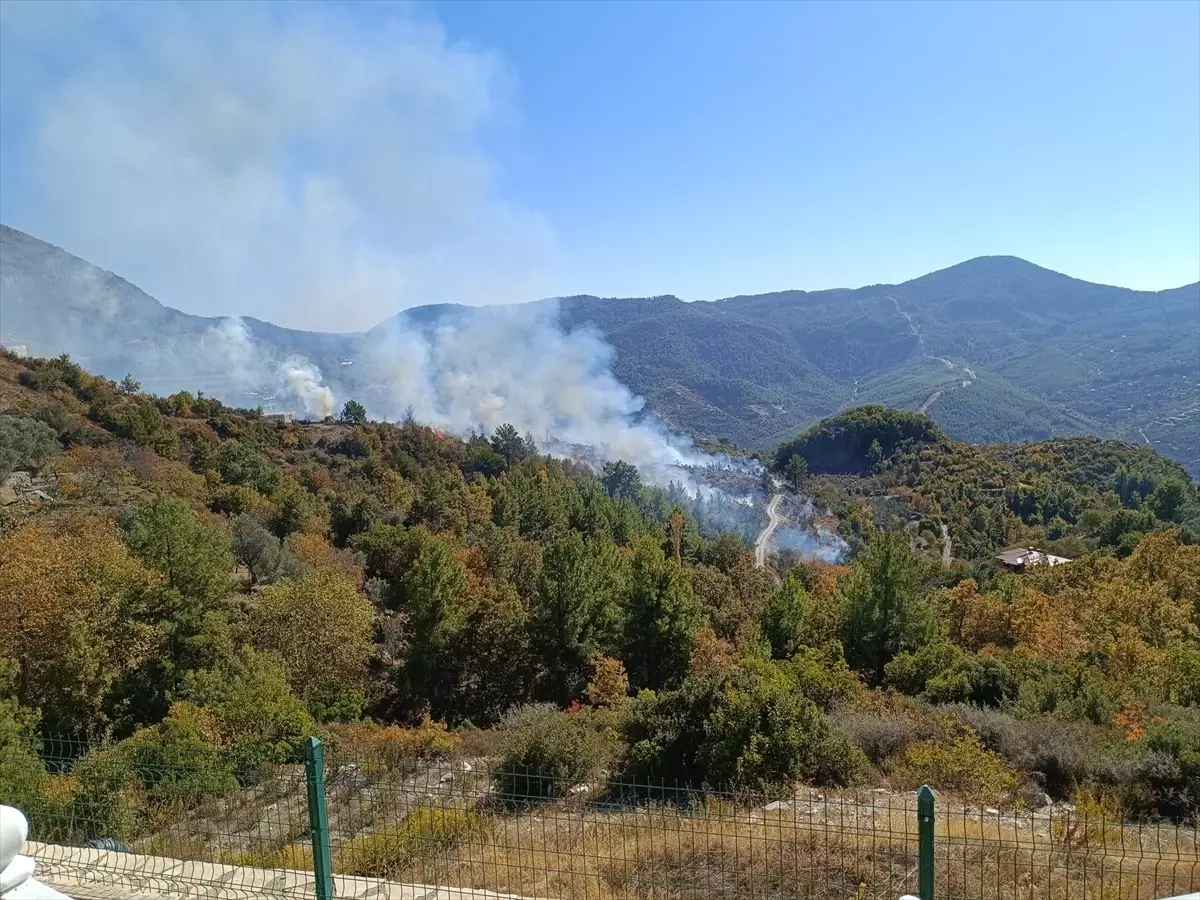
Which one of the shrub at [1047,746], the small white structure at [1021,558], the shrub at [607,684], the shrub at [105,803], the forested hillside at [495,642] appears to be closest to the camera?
the shrub at [105,803]

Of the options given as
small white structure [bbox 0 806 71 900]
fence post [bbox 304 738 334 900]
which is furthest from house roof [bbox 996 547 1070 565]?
small white structure [bbox 0 806 71 900]

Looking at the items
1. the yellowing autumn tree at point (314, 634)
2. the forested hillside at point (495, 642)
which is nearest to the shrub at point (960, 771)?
the forested hillside at point (495, 642)

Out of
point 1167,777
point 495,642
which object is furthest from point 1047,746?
point 495,642

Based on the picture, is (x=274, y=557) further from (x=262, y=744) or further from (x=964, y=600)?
(x=964, y=600)

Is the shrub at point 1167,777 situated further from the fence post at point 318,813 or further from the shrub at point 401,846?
the fence post at point 318,813

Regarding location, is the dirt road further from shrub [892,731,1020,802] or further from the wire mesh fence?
the wire mesh fence

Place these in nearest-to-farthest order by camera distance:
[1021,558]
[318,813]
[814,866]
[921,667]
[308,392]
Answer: [318,813], [814,866], [921,667], [1021,558], [308,392]

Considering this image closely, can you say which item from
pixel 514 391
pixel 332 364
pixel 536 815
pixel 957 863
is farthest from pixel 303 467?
pixel 332 364

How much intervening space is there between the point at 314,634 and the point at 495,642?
6.25 m

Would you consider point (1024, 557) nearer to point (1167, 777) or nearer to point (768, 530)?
point (768, 530)

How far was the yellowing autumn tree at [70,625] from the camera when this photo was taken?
14508 mm

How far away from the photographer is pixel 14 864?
2.25 meters

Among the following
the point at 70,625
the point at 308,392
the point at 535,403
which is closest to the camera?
the point at 70,625

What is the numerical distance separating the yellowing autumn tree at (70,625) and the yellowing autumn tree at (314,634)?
9.28ft
